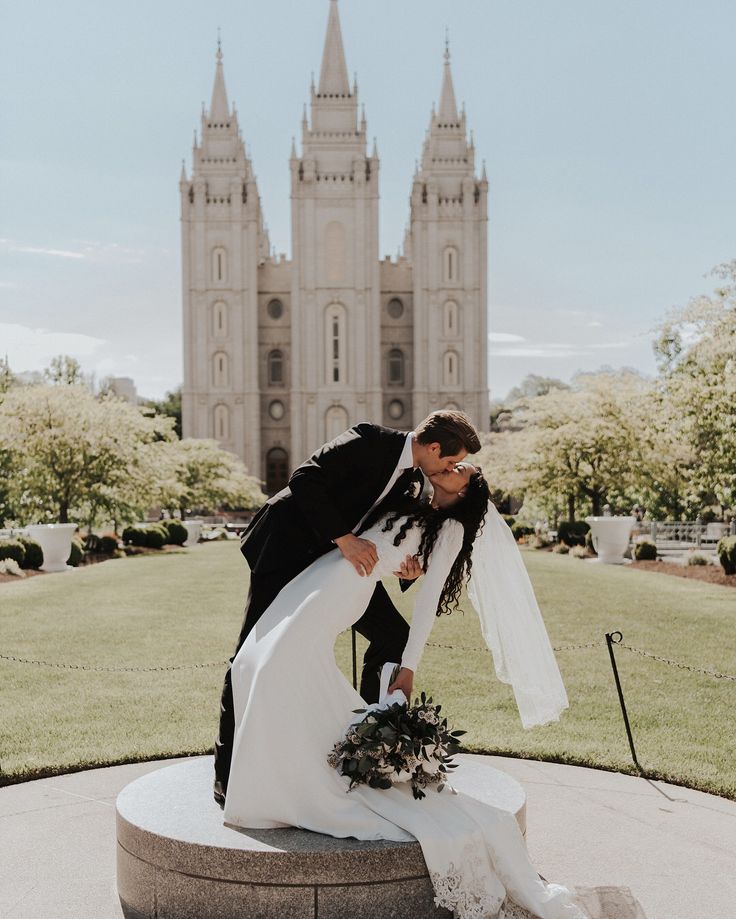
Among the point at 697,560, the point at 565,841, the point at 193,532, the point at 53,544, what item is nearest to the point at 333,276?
the point at 193,532

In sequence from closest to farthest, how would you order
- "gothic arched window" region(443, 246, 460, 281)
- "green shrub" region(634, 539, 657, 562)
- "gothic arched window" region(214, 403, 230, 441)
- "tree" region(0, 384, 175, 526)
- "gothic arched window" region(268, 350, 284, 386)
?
"green shrub" region(634, 539, 657, 562) < "tree" region(0, 384, 175, 526) < "gothic arched window" region(214, 403, 230, 441) < "gothic arched window" region(443, 246, 460, 281) < "gothic arched window" region(268, 350, 284, 386)

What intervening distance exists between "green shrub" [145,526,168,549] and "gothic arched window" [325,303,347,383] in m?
34.3

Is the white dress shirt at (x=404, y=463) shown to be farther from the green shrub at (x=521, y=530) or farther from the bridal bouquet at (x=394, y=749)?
the green shrub at (x=521, y=530)

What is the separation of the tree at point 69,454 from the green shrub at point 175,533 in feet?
10.7

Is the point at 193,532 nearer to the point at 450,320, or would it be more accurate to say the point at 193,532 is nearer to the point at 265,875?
the point at 265,875

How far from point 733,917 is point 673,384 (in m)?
15.2

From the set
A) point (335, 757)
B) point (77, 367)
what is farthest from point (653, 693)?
point (77, 367)

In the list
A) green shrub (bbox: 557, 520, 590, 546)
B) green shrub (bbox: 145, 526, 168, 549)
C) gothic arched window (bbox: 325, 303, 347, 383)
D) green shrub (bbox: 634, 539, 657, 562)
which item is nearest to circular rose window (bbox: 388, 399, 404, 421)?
gothic arched window (bbox: 325, 303, 347, 383)

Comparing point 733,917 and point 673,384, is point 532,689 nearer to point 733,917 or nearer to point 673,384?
point 733,917

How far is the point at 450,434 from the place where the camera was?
3482 millimetres

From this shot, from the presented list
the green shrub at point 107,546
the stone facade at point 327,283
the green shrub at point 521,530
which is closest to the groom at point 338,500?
the green shrub at point 107,546

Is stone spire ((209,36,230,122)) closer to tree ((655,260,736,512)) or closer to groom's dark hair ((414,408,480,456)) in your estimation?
tree ((655,260,736,512))

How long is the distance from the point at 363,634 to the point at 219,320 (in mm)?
59011

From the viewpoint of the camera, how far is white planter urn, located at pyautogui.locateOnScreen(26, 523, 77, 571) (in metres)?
19.6
